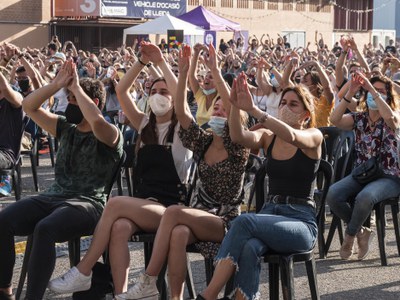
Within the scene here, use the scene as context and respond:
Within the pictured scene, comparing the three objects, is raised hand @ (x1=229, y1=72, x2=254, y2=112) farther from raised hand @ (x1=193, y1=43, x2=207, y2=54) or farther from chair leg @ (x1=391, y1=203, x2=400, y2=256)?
chair leg @ (x1=391, y1=203, x2=400, y2=256)

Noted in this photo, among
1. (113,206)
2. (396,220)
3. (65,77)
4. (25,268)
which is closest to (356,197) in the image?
(396,220)

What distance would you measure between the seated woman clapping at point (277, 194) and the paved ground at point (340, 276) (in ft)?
2.95

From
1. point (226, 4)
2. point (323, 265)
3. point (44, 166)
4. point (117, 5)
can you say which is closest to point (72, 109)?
point (323, 265)

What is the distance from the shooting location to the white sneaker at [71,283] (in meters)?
5.91

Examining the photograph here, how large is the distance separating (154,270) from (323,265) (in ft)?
7.12

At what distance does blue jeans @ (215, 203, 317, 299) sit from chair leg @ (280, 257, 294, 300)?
63 mm

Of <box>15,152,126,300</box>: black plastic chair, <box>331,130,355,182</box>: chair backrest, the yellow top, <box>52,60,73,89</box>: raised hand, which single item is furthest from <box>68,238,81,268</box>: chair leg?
the yellow top

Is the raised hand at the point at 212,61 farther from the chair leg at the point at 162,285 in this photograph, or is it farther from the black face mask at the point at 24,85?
the black face mask at the point at 24,85

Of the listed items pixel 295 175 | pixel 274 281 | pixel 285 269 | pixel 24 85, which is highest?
pixel 24 85

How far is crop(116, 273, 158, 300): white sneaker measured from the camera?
19.0 feet

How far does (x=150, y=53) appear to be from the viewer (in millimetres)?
6805

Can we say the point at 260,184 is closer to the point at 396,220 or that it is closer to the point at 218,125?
the point at 218,125

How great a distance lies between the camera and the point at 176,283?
19.0 feet

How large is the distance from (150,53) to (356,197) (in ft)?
6.72
